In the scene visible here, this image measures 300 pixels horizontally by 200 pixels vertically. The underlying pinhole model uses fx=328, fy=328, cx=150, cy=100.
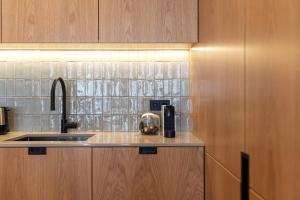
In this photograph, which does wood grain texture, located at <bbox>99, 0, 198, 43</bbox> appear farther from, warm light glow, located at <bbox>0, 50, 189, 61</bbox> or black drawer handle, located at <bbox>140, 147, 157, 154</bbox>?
black drawer handle, located at <bbox>140, 147, 157, 154</bbox>

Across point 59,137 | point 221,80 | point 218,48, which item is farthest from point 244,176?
point 59,137

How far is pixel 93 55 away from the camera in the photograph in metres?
2.51

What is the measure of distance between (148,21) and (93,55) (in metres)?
0.57

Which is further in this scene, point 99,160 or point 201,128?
point 201,128

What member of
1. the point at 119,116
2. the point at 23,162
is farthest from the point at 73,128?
the point at 23,162

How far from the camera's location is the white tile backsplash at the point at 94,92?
8.21ft

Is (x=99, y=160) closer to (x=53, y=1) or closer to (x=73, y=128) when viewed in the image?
(x=73, y=128)

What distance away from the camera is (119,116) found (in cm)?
251

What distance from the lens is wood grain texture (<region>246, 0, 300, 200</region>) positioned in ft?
2.63

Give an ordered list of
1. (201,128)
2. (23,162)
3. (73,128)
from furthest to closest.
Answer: (73,128)
(201,128)
(23,162)

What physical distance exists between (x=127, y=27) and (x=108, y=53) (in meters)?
0.41

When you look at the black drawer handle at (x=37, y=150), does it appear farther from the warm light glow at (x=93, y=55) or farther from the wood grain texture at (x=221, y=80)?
the wood grain texture at (x=221, y=80)

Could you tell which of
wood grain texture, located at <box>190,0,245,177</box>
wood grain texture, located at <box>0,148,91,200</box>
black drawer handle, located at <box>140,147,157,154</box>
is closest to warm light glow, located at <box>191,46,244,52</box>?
wood grain texture, located at <box>190,0,245,177</box>

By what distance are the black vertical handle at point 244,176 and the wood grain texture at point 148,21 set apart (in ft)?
3.85
